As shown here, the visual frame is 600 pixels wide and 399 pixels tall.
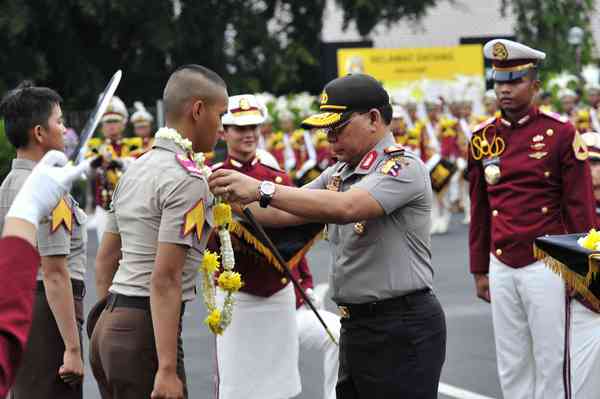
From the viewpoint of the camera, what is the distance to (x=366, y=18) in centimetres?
3216

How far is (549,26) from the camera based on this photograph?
34.9 metres

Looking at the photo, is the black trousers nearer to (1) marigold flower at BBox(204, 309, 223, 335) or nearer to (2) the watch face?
(1) marigold flower at BBox(204, 309, 223, 335)

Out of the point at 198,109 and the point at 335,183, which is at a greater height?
the point at 198,109

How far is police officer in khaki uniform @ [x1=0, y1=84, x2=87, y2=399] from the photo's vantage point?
4977 millimetres

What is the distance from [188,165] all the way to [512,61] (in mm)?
2498

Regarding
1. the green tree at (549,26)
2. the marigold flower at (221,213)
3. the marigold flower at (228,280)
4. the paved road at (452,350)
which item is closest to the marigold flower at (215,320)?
the marigold flower at (228,280)

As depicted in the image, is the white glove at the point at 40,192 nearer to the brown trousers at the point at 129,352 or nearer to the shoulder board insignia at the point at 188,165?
the shoulder board insignia at the point at 188,165

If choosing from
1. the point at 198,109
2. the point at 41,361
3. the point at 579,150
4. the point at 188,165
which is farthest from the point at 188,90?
the point at 579,150

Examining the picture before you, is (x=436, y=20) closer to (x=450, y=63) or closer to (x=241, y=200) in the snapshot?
(x=450, y=63)

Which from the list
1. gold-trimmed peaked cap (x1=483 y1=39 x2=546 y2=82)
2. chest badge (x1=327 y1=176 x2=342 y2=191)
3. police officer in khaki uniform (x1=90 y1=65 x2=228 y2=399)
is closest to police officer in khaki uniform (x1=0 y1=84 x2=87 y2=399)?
police officer in khaki uniform (x1=90 y1=65 x2=228 y2=399)

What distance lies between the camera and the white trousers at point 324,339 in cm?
702

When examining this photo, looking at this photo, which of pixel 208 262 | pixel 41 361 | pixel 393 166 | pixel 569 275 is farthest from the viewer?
pixel 569 275

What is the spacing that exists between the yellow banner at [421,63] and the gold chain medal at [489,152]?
64.0 ft

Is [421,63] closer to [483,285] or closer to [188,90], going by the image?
[483,285]
